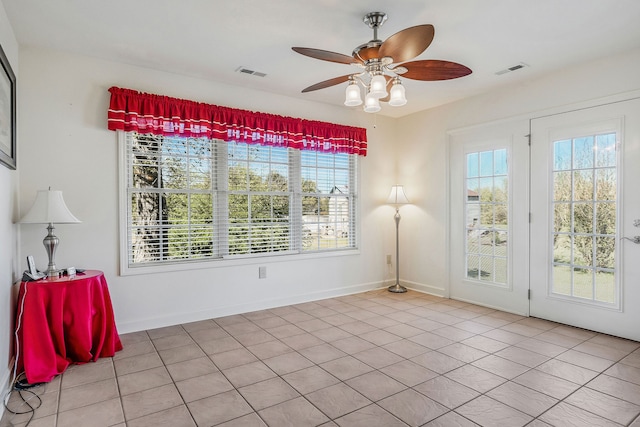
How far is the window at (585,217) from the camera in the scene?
3.41m

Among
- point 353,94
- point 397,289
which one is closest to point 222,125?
point 353,94

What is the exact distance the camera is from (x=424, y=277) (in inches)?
202

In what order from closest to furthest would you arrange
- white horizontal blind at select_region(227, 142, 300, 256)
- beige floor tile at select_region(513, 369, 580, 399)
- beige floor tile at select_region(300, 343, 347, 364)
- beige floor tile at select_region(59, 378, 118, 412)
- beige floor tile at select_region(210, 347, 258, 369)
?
beige floor tile at select_region(59, 378, 118, 412) < beige floor tile at select_region(513, 369, 580, 399) < beige floor tile at select_region(210, 347, 258, 369) < beige floor tile at select_region(300, 343, 347, 364) < white horizontal blind at select_region(227, 142, 300, 256)

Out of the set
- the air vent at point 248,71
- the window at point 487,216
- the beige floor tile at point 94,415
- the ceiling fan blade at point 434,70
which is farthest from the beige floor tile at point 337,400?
the air vent at point 248,71

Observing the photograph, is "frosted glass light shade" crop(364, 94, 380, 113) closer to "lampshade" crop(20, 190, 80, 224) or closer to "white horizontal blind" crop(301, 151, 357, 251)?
"white horizontal blind" crop(301, 151, 357, 251)

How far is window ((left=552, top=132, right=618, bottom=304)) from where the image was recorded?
3.41 meters

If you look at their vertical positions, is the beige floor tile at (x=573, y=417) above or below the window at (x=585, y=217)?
below

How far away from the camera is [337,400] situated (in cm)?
231

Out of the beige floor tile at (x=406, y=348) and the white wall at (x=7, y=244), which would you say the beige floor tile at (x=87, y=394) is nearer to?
the white wall at (x=7, y=244)

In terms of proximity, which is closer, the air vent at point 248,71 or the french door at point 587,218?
the french door at point 587,218

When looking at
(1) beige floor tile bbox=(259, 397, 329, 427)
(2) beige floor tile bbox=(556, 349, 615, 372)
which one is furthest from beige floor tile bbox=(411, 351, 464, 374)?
(1) beige floor tile bbox=(259, 397, 329, 427)

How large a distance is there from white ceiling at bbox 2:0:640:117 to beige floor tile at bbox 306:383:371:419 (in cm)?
253

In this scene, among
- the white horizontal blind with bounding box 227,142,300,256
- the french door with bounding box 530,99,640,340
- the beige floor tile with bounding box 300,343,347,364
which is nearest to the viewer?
the beige floor tile with bounding box 300,343,347,364

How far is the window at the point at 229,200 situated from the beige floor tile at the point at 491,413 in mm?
2719
